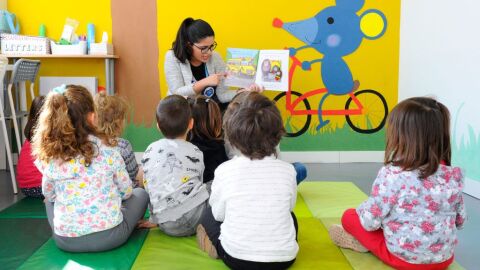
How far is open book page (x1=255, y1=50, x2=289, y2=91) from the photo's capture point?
3703 mm

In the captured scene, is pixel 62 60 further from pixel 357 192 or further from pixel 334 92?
pixel 357 192

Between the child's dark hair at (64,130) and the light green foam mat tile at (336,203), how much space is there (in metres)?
1.27

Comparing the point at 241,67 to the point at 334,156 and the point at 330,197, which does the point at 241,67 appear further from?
the point at 334,156

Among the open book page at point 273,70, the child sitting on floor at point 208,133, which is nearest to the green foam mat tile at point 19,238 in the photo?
the child sitting on floor at point 208,133

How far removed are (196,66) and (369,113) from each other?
183 cm

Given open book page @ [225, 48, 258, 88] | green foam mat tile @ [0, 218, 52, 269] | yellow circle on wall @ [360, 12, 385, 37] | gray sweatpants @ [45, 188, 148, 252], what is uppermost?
yellow circle on wall @ [360, 12, 385, 37]

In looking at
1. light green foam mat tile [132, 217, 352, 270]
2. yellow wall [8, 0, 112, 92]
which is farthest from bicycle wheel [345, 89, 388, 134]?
yellow wall [8, 0, 112, 92]

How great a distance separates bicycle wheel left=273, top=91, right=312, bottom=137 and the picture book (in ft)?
2.50

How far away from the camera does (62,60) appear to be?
4.35 meters

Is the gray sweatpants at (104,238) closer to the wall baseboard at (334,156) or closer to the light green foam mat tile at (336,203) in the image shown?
the light green foam mat tile at (336,203)

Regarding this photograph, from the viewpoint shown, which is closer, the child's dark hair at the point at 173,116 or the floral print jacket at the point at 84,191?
the floral print jacket at the point at 84,191

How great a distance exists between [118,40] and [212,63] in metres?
1.15

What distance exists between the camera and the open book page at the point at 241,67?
3.61 m

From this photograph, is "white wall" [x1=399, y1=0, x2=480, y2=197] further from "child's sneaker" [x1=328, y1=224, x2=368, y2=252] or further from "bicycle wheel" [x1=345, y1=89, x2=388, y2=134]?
"child's sneaker" [x1=328, y1=224, x2=368, y2=252]
